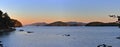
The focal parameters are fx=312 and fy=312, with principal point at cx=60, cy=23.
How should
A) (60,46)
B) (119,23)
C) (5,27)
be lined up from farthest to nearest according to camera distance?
1. (5,27)
2. (60,46)
3. (119,23)

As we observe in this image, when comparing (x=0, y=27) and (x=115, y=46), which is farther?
(x=0, y=27)

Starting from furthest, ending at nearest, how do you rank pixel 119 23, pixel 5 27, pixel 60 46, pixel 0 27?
pixel 5 27 < pixel 0 27 < pixel 60 46 < pixel 119 23

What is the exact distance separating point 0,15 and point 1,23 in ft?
15.7

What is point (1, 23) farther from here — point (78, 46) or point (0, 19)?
→ point (78, 46)

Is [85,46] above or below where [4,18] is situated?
below

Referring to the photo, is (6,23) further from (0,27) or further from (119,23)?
(119,23)

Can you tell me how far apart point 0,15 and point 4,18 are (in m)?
9.54

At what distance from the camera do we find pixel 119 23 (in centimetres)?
3491

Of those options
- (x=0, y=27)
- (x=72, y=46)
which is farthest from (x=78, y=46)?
(x=0, y=27)

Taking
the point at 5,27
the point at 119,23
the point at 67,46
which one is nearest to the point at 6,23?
the point at 5,27

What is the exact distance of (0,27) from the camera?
18375 centimetres

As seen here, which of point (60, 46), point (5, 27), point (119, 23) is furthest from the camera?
point (5, 27)

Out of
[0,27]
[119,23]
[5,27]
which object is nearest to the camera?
[119,23]

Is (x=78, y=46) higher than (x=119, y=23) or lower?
lower
